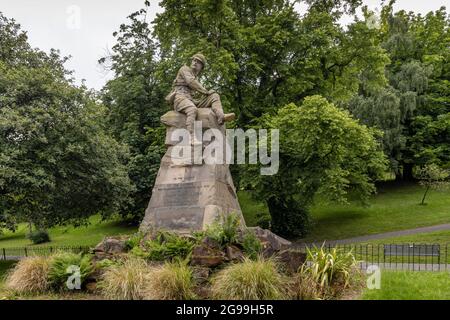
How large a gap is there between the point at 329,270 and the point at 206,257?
261 centimetres

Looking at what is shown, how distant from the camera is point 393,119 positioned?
3278cm

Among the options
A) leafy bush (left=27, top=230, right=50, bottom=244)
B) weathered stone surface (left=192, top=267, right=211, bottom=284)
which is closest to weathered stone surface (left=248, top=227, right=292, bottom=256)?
weathered stone surface (left=192, top=267, right=211, bottom=284)

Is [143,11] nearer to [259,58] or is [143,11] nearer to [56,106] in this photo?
[259,58]

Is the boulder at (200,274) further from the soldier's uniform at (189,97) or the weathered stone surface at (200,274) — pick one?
the soldier's uniform at (189,97)

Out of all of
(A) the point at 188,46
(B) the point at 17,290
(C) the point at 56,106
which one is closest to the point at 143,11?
(A) the point at 188,46

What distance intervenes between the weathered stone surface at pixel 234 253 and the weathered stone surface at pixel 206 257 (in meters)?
0.16

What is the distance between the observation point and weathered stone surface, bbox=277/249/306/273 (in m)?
9.89

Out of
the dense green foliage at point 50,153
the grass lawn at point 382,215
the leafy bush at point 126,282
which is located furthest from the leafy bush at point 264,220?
the leafy bush at point 126,282

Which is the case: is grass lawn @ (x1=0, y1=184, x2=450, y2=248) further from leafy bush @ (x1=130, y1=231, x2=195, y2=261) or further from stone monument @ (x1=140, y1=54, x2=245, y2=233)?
leafy bush @ (x1=130, y1=231, x2=195, y2=261)

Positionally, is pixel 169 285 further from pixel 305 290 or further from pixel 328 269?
pixel 328 269

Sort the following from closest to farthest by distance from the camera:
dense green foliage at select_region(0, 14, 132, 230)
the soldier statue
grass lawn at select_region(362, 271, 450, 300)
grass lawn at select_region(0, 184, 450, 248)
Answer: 1. grass lawn at select_region(362, 271, 450, 300)
2. the soldier statue
3. dense green foliage at select_region(0, 14, 132, 230)
4. grass lawn at select_region(0, 184, 450, 248)

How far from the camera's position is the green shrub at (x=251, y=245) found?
982 cm

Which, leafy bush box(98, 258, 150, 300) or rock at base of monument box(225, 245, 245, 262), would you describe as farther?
rock at base of monument box(225, 245, 245, 262)

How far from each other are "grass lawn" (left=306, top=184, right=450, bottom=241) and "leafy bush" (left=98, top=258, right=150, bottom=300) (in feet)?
54.8
